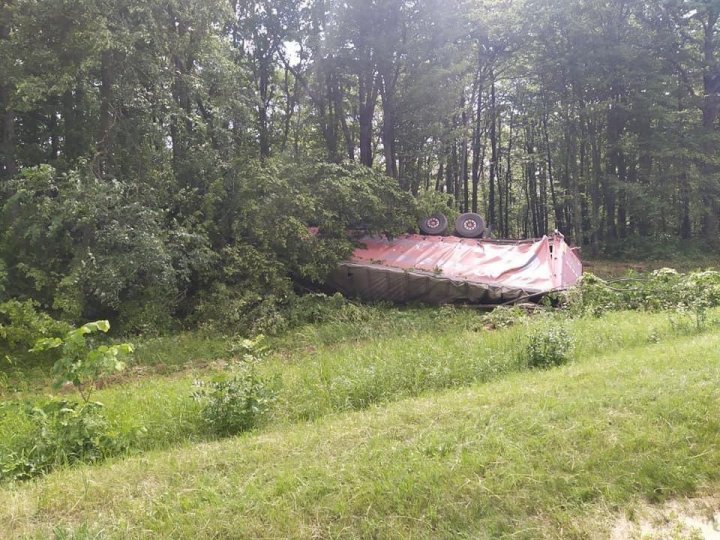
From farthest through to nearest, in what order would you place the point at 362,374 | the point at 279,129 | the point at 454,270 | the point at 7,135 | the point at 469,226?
the point at 279,129 → the point at 469,226 → the point at 454,270 → the point at 7,135 → the point at 362,374

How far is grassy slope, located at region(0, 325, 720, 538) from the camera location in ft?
8.50

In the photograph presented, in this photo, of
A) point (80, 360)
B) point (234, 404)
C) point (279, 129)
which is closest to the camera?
point (80, 360)

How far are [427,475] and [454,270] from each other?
28.0ft

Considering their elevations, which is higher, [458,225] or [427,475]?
[458,225]

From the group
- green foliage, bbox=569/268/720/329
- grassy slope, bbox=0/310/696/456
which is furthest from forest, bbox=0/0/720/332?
green foliage, bbox=569/268/720/329

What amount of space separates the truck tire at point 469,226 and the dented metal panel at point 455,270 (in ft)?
6.76

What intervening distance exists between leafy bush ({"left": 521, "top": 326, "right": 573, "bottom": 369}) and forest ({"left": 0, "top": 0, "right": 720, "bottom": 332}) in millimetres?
5074

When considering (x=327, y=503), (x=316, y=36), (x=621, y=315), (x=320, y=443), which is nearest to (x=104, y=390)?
(x=320, y=443)

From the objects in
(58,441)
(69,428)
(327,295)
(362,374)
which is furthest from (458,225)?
(58,441)

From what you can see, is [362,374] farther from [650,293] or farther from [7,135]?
[7,135]

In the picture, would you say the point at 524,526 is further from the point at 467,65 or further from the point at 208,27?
the point at 467,65

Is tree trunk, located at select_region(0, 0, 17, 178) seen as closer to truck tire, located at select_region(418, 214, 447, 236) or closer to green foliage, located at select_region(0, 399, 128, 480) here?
Answer: green foliage, located at select_region(0, 399, 128, 480)

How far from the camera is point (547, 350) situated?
18.2 feet

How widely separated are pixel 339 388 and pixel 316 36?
1670 cm
